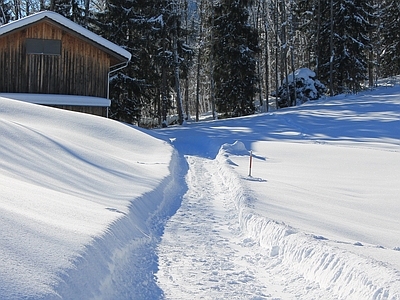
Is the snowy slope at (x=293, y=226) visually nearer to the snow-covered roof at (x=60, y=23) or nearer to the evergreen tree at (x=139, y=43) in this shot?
the snow-covered roof at (x=60, y=23)

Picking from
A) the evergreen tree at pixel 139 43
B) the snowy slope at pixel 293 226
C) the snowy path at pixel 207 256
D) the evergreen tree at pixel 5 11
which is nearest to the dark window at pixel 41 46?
the snowy slope at pixel 293 226

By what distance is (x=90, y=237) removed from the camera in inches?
182

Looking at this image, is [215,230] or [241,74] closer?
[215,230]

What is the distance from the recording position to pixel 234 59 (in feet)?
104

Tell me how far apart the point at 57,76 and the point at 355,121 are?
14.7 metres

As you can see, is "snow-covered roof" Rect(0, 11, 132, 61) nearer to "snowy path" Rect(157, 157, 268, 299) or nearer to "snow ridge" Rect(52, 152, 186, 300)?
"snowy path" Rect(157, 157, 268, 299)

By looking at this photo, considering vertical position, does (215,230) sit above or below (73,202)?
below

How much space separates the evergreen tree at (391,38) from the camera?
1578 inches

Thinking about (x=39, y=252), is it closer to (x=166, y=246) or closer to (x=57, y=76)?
(x=166, y=246)

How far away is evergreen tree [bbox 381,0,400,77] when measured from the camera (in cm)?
4009

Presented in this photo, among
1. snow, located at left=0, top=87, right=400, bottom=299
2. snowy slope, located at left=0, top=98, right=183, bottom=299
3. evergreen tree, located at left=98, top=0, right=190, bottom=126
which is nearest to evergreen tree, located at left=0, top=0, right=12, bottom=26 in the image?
evergreen tree, located at left=98, top=0, right=190, bottom=126

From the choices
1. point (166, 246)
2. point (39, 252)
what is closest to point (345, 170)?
point (166, 246)

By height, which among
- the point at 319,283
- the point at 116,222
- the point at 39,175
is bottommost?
the point at 319,283

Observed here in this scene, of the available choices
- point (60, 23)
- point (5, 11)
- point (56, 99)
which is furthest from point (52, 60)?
point (5, 11)
